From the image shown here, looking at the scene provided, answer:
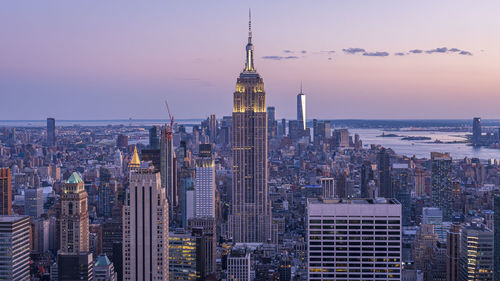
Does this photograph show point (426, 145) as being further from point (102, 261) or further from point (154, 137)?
point (102, 261)

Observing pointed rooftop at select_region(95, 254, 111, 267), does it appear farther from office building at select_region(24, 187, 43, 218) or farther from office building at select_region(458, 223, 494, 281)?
office building at select_region(458, 223, 494, 281)

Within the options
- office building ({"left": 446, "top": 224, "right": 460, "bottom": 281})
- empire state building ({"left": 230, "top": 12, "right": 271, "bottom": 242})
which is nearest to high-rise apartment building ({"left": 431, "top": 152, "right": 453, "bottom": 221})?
empire state building ({"left": 230, "top": 12, "right": 271, "bottom": 242})

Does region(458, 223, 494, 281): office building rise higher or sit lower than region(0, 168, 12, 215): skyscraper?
lower

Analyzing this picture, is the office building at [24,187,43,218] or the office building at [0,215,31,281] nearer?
the office building at [0,215,31,281]

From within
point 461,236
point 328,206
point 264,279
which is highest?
point 328,206

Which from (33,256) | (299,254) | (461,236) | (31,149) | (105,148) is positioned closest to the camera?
(461,236)

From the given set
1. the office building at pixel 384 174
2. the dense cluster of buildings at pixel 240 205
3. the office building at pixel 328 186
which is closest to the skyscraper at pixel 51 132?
the dense cluster of buildings at pixel 240 205

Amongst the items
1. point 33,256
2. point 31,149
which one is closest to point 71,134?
point 31,149

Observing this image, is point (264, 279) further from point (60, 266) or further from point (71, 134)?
point (71, 134)
